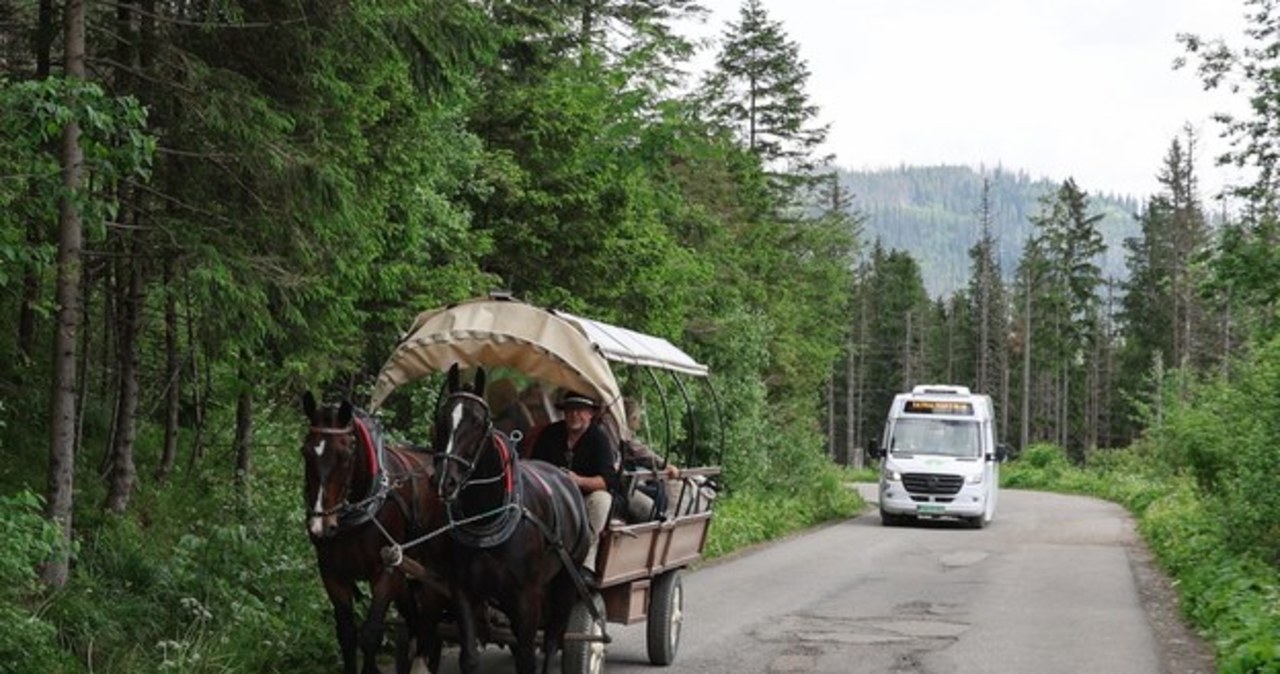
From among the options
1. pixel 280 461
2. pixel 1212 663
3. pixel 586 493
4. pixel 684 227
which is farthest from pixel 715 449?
pixel 586 493

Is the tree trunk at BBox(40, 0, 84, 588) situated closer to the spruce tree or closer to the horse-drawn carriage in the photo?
the horse-drawn carriage

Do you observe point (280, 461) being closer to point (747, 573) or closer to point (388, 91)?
point (388, 91)

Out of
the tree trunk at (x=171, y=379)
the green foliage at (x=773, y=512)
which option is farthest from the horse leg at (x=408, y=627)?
the green foliage at (x=773, y=512)

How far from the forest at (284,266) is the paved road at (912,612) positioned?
137cm

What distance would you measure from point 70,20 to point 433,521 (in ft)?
14.7

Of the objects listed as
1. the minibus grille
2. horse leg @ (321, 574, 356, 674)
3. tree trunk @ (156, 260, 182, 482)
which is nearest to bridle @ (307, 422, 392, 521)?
horse leg @ (321, 574, 356, 674)

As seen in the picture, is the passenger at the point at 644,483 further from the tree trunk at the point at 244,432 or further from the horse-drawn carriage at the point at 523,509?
the tree trunk at the point at 244,432

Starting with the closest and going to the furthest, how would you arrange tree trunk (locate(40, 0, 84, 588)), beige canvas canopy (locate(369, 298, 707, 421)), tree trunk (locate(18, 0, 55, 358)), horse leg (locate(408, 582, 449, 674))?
horse leg (locate(408, 582, 449, 674)), tree trunk (locate(40, 0, 84, 588)), beige canvas canopy (locate(369, 298, 707, 421)), tree trunk (locate(18, 0, 55, 358))

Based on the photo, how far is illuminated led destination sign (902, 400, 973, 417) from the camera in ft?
96.4

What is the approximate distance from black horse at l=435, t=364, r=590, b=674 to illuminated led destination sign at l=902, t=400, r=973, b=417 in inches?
869

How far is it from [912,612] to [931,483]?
14136 millimetres

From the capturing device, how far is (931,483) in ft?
93.1

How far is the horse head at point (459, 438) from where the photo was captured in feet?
25.4

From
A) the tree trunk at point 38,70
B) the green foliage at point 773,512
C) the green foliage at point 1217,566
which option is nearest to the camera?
the tree trunk at point 38,70
